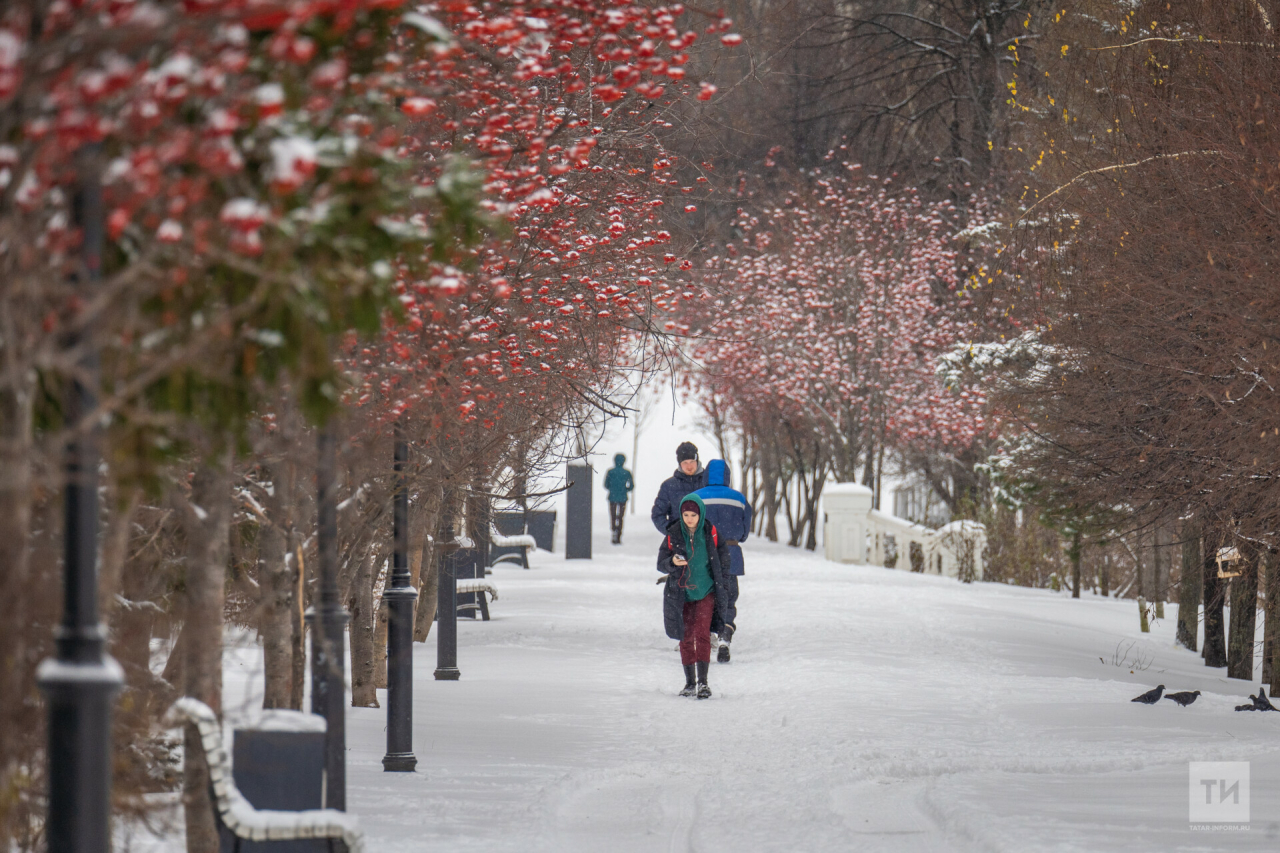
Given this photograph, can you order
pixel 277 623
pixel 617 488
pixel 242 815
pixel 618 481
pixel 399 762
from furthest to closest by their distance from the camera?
pixel 617 488 < pixel 618 481 < pixel 399 762 < pixel 277 623 < pixel 242 815

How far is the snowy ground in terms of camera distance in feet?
22.8

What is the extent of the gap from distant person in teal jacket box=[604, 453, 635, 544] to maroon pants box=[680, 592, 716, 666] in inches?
830

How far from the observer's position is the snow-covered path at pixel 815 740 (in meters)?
6.95

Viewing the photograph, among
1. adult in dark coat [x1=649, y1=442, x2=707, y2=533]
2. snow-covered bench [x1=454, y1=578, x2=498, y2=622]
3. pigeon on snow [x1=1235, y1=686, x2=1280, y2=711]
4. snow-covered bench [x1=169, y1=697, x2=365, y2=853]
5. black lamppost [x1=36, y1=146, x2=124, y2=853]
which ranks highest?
adult in dark coat [x1=649, y1=442, x2=707, y2=533]

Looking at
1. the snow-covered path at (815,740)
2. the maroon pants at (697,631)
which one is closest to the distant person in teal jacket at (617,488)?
the snow-covered path at (815,740)

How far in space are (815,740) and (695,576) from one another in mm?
2358

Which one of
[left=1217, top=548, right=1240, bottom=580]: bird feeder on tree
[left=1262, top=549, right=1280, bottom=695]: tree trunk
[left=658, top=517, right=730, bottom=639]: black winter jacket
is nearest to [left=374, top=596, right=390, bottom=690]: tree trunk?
[left=658, top=517, right=730, bottom=639]: black winter jacket

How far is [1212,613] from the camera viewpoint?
15.6 m

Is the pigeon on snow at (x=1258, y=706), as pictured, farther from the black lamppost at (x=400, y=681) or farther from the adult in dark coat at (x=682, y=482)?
the black lamppost at (x=400, y=681)

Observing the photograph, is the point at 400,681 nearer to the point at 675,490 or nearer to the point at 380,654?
the point at 380,654

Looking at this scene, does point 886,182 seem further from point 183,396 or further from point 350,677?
point 183,396

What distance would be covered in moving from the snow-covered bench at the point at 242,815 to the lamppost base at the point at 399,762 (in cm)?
301

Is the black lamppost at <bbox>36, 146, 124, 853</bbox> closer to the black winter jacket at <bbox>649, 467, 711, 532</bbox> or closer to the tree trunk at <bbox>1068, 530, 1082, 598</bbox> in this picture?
the black winter jacket at <bbox>649, 467, 711, 532</bbox>

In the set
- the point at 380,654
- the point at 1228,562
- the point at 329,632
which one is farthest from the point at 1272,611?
the point at 329,632
